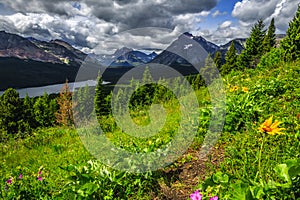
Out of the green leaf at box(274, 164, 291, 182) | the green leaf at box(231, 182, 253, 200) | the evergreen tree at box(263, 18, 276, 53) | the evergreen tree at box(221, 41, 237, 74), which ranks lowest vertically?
the green leaf at box(231, 182, 253, 200)

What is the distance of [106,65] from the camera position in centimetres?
430

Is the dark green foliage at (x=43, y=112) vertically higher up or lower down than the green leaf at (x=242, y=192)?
higher up

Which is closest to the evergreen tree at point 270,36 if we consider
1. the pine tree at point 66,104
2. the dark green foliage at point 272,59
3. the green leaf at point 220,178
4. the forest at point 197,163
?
the pine tree at point 66,104

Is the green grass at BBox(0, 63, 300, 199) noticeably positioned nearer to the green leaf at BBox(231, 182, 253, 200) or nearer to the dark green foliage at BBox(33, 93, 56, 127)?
the green leaf at BBox(231, 182, 253, 200)

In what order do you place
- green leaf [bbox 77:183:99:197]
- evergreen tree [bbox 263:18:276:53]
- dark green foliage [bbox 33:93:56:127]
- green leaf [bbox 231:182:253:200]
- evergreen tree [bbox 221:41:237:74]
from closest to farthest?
1. green leaf [bbox 231:182:253:200]
2. green leaf [bbox 77:183:99:197]
3. evergreen tree [bbox 263:18:276:53]
4. evergreen tree [bbox 221:41:237:74]
5. dark green foliage [bbox 33:93:56:127]

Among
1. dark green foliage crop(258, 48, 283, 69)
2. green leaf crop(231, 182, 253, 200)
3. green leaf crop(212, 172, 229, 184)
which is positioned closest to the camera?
green leaf crop(231, 182, 253, 200)

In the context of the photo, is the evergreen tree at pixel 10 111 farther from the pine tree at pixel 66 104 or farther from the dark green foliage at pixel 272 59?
the dark green foliage at pixel 272 59

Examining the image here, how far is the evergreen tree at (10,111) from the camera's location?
42.3m

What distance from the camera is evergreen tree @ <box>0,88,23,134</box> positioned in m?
42.3

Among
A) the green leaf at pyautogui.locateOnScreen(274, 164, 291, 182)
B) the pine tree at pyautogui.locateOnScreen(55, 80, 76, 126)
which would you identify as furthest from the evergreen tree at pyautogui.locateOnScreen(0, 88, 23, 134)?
the green leaf at pyautogui.locateOnScreen(274, 164, 291, 182)

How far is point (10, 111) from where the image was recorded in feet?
140

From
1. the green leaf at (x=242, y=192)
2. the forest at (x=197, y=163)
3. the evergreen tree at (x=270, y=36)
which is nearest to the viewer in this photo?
the green leaf at (x=242, y=192)

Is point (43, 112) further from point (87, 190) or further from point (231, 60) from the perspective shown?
point (87, 190)

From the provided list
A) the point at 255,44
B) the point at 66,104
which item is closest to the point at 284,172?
the point at 66,104
